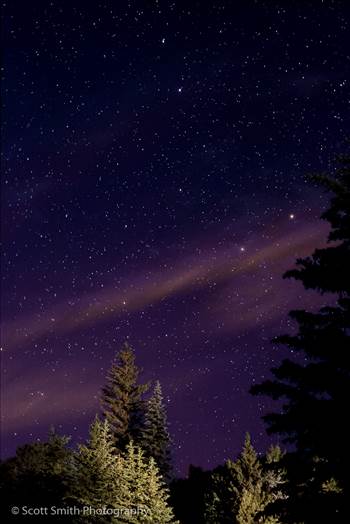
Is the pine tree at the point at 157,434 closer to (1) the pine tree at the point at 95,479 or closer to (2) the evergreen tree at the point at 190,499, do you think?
(2) the evergreen tree at the point at 190,499

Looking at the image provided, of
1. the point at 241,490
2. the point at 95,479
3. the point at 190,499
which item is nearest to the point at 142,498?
the point at 95,479

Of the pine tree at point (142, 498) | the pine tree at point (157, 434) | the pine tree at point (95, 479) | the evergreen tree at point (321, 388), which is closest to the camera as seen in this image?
the evergreen tree at point (321, 388)

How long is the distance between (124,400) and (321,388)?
3384 cm

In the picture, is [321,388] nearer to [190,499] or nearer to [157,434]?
[157,434]

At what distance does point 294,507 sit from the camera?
812 cm

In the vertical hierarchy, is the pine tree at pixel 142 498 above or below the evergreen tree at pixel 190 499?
above

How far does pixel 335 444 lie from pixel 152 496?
43.2ft

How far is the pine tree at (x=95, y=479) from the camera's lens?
19156 mm

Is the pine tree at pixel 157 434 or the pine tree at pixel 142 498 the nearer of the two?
the pine tree at pixel 142 498

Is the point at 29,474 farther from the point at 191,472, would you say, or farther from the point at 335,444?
the point at 191,472

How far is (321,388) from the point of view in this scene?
850cm

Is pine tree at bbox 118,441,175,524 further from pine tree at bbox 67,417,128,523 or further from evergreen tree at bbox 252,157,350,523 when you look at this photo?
evergreen tree at bbox 252,157,350,523

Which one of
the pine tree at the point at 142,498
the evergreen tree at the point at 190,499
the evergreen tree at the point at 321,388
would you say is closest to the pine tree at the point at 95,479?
the pine tree at the point at 142,498

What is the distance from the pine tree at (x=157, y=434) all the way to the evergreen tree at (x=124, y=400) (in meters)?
0.78
